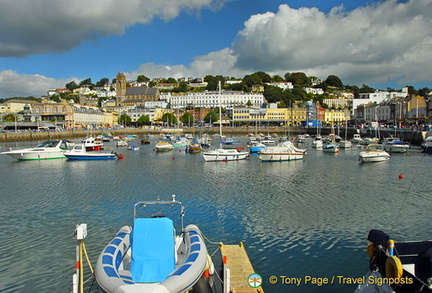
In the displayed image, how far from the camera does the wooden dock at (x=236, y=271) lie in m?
8.85

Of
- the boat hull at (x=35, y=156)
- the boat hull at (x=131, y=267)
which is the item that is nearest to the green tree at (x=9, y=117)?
the boat hull at (x=35, y=156)

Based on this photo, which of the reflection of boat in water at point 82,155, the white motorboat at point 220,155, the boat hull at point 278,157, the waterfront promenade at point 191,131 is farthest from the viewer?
the waterfront promenade at point 191,131

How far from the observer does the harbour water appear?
11.9 metres

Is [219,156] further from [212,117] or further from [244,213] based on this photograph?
[212,117]

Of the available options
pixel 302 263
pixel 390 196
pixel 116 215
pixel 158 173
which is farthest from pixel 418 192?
pixel 158 173

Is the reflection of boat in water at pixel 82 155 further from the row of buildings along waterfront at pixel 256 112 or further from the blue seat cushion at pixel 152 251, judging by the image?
the row of buildings along waterfront at pixel 256 112

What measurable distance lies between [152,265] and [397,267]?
5660mm

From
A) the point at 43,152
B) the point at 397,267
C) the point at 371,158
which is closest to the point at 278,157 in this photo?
the point at 371,158

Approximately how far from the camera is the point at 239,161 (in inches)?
1711

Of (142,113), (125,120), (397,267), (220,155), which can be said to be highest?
(142,113)

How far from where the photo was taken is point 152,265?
337 inches

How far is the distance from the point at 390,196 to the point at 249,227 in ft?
38.9

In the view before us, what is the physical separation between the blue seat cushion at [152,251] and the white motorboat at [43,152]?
41919mm

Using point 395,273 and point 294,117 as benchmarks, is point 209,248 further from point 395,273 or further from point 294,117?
point 294,117
